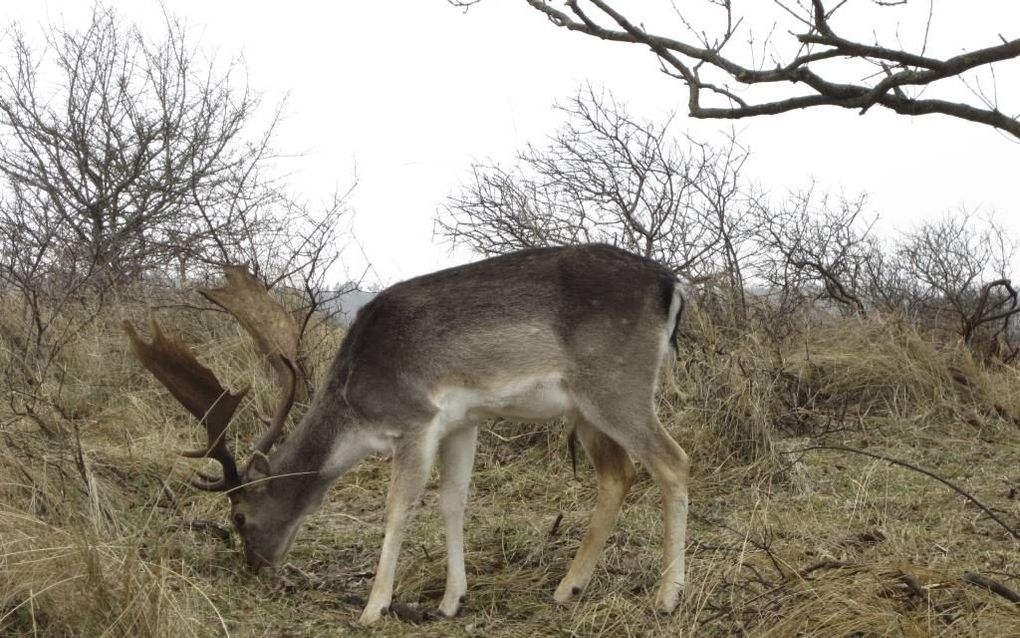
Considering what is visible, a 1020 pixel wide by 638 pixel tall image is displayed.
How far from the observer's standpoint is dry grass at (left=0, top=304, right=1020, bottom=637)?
14.1 ft

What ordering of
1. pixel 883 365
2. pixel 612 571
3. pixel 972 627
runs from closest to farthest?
1. pixel 972 627
2. pixel 612 571
3. pixel 883 365

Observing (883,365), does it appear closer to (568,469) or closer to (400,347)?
(568,469)

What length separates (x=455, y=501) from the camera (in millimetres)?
5828

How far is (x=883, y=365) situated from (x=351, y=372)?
209 inches

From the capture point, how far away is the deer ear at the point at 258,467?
5.81 meters

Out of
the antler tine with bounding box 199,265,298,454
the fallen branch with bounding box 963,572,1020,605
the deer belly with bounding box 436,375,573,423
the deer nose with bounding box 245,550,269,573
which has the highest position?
the antler tine with bounding box 199,265,298,454

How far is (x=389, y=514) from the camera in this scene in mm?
5527

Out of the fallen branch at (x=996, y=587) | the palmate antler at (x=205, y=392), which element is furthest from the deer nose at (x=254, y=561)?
the fallen branch at (x=996, y=587)

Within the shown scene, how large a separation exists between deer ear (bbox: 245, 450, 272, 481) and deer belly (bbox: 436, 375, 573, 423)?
1.04 meters

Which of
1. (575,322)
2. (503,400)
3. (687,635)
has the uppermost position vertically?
(575,322)

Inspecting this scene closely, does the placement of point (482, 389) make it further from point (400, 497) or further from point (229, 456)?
point (229, 456)

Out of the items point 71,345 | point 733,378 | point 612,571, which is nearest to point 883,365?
point 733,378

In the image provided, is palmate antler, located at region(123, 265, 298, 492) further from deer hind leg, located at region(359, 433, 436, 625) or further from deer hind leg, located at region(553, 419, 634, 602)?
deer hind leg, located at region(553, 419, 634, 602)

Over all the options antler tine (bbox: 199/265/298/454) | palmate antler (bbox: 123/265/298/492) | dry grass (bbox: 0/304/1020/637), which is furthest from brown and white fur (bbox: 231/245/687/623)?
antler tine (bbox: 199/265/298/454)
